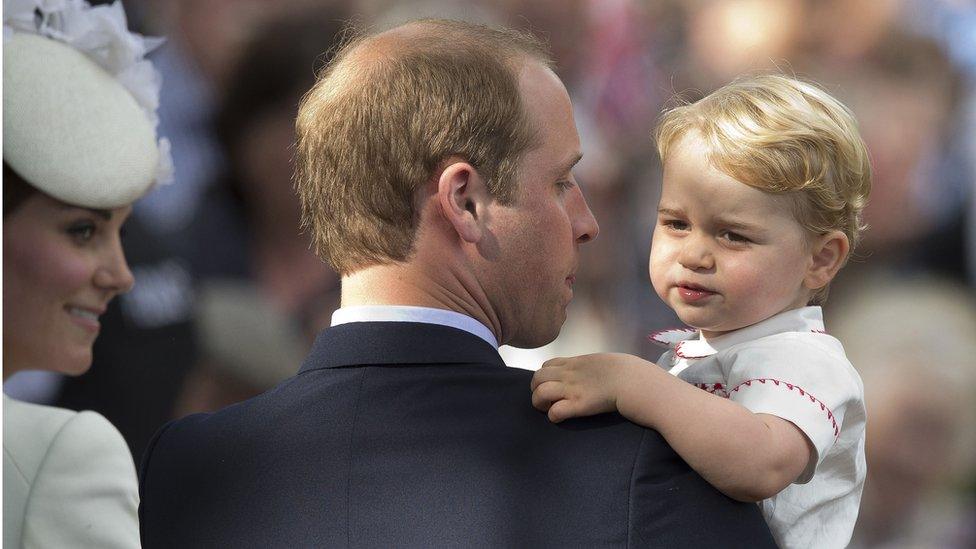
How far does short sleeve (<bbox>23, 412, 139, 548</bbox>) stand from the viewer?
215 cm

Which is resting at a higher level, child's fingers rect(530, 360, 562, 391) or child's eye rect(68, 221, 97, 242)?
child's fingers rect(530, 360, 562, 391)

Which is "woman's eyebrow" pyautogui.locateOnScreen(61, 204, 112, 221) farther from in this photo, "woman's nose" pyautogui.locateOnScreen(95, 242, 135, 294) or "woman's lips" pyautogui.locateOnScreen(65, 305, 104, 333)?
"woman's lips" pyautogui.locateOnScreen(65, 305, 104, 333)

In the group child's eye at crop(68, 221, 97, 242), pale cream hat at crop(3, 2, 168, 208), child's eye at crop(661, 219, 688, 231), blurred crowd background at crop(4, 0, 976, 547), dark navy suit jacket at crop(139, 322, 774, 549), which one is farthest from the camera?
blurred crowd background at crop(4, 0, 976, 547)

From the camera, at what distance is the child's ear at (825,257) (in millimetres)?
2002

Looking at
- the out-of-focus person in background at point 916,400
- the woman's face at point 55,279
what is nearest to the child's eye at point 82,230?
the woman's face at point 55,279

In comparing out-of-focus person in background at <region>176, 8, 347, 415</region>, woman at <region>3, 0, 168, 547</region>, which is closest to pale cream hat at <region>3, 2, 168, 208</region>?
woman at <region>3, 0, 168, 547</region>

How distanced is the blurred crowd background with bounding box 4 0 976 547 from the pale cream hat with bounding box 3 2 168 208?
204 cm

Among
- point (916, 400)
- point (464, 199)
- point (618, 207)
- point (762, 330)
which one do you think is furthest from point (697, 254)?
point (916, 400)

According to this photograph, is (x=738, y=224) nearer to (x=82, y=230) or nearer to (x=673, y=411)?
(x=673, y=411)

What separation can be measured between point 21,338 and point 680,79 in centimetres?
305

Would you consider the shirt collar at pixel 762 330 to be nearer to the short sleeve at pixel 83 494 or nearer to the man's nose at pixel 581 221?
the man's nose at pixel 581 221

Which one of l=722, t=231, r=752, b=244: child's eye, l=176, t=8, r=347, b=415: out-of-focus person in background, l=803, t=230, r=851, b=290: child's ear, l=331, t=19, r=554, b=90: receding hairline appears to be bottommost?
l=176, t=8, r=347, b=415: out-of-focus person in background

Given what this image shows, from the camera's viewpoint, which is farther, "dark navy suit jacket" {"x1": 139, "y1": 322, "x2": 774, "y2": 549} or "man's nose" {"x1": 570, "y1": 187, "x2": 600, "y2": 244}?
"man's nose" {"x1": 570, "y1": 187, "x2": 600, "y2": 244}

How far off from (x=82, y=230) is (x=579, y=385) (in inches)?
49.2
